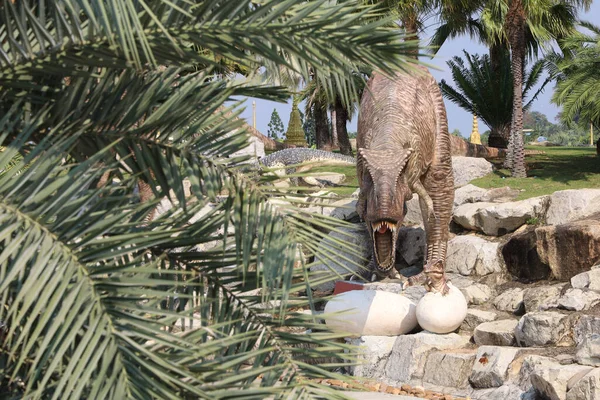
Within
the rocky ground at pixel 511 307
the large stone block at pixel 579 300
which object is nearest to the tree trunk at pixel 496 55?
the rocky ground at pixel 511 307

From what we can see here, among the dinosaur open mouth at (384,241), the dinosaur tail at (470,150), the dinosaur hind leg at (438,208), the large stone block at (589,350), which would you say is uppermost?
the dinosaur tail at (470,150)

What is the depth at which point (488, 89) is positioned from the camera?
81.6ft

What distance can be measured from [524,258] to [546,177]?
8.42 meters

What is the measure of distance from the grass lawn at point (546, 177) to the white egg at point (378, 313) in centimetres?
565

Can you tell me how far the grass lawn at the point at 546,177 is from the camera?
58.3 feet

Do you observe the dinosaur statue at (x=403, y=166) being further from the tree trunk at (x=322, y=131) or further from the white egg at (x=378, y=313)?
the tree trunk at (x=322, y=131)

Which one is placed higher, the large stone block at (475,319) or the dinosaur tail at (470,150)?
the dinosaur tail at (470,150)

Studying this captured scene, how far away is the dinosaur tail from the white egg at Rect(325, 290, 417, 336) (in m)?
12.6

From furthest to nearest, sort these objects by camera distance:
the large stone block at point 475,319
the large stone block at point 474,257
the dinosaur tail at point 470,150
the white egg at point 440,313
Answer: the dinosaur tail at point 470,150 < the large stone block at point 474,257 < the large stone block at point 475,319 < the white egg at point 440,313

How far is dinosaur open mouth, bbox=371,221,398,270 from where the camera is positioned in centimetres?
958

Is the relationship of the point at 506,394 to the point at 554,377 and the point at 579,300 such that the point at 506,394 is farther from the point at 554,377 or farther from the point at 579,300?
the point at 579,300

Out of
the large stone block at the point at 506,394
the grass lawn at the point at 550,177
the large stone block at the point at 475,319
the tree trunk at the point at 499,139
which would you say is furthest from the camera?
the tree trunk at the point at 499,139

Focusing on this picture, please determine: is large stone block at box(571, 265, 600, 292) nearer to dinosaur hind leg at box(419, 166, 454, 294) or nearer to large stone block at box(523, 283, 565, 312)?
large stone block at box(523, 283, 565, 312)

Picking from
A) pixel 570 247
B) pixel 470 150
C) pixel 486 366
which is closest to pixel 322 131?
pixel 470 150
